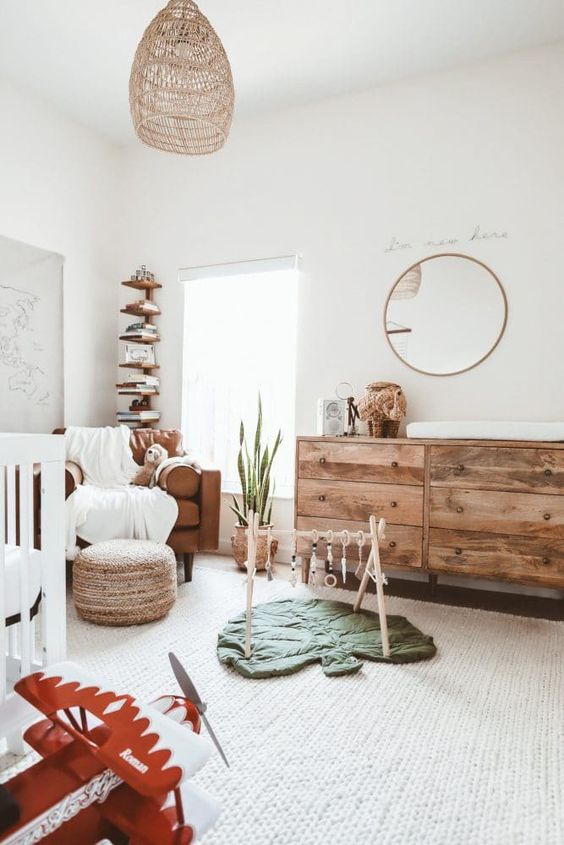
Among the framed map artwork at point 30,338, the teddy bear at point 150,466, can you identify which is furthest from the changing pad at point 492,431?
the framed map artwork at point 30,338

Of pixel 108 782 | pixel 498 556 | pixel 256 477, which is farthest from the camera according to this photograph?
pixel 256 477

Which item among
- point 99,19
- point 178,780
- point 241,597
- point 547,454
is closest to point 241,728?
point 178,780

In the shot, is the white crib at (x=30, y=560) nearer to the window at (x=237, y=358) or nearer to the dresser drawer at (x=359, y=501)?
the dresser drawer at (x=359, y=501)

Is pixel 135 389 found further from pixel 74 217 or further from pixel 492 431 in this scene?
pixel 492 431

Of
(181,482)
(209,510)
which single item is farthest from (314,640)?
(181,482)

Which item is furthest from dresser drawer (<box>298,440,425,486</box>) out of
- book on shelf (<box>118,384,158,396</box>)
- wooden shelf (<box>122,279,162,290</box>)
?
wooden shelf (<box>122,279,162,290</box>)

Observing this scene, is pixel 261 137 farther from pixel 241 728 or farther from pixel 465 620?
pixel 241 728

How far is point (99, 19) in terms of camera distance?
2.89m

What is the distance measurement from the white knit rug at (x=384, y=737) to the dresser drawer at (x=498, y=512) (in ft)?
1.49

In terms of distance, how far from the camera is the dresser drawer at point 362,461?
2875 mm

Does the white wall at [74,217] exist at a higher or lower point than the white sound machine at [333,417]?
higher

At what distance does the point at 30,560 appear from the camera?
4.89 feet

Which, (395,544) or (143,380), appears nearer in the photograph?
(395,544)

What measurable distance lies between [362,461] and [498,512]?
714mm
